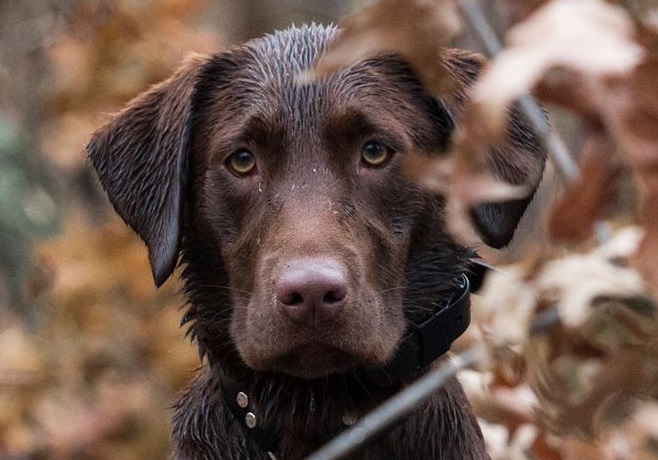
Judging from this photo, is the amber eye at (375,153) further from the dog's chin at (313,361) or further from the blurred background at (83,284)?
the blurred background at (83,284)

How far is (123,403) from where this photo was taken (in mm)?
8328

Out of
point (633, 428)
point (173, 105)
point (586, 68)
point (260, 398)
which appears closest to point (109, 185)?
point (173, 105)

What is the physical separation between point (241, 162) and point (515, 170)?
836mm

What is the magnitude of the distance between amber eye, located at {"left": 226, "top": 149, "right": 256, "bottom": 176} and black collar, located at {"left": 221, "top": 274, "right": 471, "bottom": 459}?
587 millimetres

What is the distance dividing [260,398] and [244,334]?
0.32 metres

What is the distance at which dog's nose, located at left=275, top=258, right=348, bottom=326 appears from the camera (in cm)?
335

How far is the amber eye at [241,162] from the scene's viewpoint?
3.99 meters

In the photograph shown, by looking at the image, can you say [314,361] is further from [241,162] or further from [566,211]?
[566,211]

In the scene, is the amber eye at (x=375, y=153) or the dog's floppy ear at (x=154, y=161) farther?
the dog's floppy ear at (x=154, y=161)

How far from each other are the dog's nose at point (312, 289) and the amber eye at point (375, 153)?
51 centimetres

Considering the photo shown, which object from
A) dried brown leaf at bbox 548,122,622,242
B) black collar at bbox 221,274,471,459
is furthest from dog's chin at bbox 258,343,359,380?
dried brown leaf at bbox 548,122,622,242

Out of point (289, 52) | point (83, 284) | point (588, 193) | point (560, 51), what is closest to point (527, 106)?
point (588, 193)

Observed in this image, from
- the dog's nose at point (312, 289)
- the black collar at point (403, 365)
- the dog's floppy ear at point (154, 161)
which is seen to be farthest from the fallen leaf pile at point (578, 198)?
the dog's floppy ear at point (154, 161)

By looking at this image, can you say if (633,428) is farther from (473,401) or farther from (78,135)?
(78,135)
